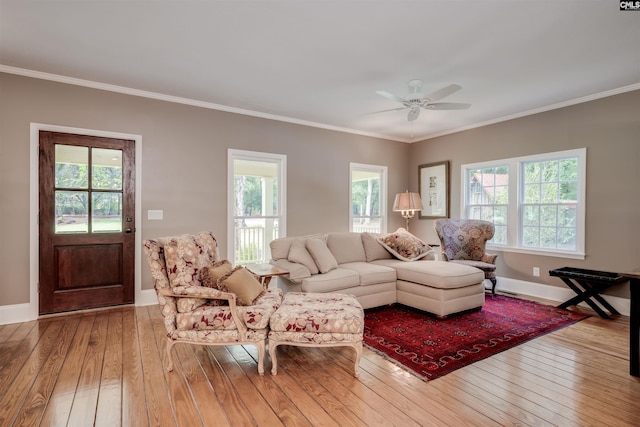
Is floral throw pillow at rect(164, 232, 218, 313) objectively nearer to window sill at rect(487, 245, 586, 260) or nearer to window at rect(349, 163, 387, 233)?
window at rect(349, 163, 387, 233)

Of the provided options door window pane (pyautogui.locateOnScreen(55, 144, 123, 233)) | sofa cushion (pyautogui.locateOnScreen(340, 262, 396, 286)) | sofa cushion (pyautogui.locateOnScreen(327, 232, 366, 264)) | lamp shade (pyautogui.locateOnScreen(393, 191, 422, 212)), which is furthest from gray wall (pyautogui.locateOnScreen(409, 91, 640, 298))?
door window pane (pyautogui.locateOnScreen(55, 144, 123, 233))

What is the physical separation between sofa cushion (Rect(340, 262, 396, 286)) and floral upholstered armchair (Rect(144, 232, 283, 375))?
1.48 meters

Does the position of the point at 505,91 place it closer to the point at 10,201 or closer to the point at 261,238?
the point at 261,238

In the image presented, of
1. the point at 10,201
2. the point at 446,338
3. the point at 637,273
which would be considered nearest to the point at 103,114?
the point at 10,201

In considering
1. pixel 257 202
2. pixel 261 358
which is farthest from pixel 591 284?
pixel 257 202

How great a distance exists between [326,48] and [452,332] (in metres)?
3.04

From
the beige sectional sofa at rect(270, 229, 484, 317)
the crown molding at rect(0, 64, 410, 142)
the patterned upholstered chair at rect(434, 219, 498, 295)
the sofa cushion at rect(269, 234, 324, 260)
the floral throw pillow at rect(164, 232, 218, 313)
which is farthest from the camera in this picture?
the patterned upholstered chair at rect(434, 219, 498, 295)

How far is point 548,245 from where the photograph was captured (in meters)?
4.71

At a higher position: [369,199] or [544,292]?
[369,199]

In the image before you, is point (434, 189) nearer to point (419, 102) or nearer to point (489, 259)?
point (489, 259)

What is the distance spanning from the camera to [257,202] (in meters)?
5.14

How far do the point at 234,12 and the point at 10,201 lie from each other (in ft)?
10.4

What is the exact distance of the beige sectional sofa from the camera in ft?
11.9

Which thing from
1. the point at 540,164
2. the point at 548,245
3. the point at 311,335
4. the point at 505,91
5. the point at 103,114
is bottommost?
the point at 311,335
